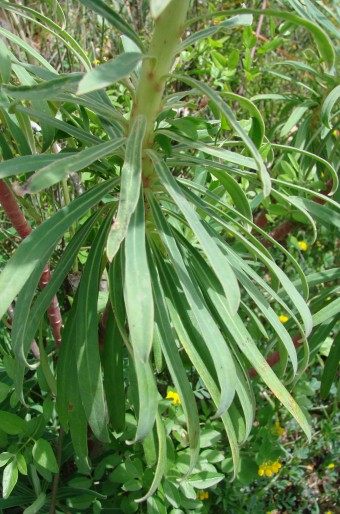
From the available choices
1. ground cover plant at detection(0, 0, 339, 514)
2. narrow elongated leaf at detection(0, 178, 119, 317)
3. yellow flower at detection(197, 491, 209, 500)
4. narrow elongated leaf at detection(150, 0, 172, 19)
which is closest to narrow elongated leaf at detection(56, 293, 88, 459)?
ground cover plant at detection(0, 0, 339, 514)

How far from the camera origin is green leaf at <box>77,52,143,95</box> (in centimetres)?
64

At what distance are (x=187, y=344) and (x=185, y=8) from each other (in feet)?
1.97

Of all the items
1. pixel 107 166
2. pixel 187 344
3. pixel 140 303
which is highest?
pixel 107 166

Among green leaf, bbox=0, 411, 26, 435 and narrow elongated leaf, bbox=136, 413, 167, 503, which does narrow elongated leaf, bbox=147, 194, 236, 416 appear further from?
green leaf, bbox=0, 411, 26, 435

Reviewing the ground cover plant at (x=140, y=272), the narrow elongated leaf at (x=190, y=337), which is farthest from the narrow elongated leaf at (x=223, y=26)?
the narrow elongated leaf at (x=190, y=337)

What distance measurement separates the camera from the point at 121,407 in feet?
3.84

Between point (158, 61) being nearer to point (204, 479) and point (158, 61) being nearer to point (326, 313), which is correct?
point (326, 313)

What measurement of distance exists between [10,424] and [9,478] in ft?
0.38

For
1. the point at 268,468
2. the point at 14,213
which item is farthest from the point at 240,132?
the point at 268,468

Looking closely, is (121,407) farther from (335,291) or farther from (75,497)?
(335,291)

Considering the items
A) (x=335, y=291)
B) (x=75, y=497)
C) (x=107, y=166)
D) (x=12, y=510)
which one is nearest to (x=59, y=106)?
(x=107, y=166)

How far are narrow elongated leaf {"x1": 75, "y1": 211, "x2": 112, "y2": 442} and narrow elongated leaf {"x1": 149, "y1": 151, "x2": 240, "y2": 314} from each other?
228mm

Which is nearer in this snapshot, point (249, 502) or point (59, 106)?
point (59, 106)

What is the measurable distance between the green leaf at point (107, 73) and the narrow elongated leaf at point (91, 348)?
1.41 feet
